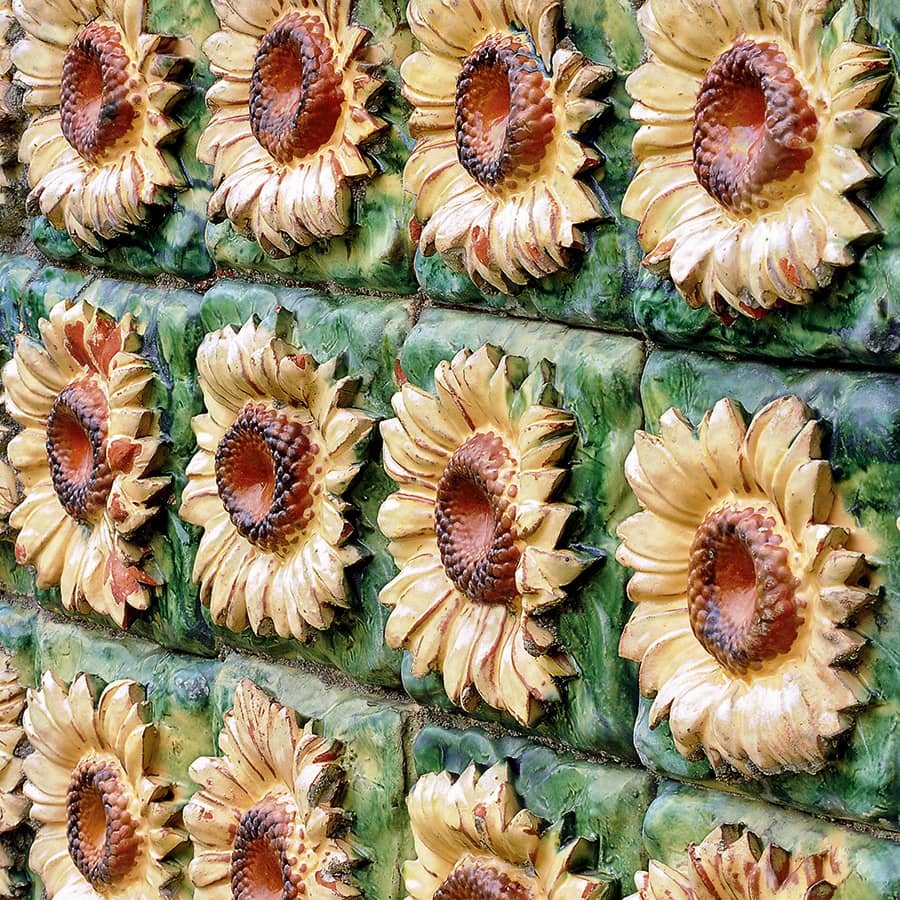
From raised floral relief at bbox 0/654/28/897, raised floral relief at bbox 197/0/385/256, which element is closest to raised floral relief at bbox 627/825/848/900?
raised floral relief at bbox 197/0/385/256

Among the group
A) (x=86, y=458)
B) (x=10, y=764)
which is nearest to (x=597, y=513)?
(x=86, y=458)

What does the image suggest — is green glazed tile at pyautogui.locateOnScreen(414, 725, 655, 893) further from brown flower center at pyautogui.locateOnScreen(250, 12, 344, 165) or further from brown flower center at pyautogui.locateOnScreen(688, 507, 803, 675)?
brown flower center at pyautogui.locateOnScreen(250, 12, 344, 165)

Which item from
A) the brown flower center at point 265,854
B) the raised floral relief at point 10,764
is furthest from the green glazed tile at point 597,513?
the raised floral relief at point 10,764

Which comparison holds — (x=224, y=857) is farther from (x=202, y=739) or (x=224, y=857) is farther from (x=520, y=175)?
(x=520, y=175)

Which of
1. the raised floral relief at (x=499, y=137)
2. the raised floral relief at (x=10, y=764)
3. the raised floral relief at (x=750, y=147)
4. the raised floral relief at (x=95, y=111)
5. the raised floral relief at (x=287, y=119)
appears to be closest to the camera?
the raised floral relief at (x=750, y=147)

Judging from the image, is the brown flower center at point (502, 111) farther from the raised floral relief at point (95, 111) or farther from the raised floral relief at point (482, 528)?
the raised floral relief at point (95, 111)

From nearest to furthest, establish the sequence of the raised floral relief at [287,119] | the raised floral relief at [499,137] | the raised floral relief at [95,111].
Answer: the raised floral relief at [499,137] < the raised floral relief at [287,119] < the raised floral relief at [95,111]

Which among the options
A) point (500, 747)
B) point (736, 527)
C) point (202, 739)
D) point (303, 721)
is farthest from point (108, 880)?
point (736, 527)
